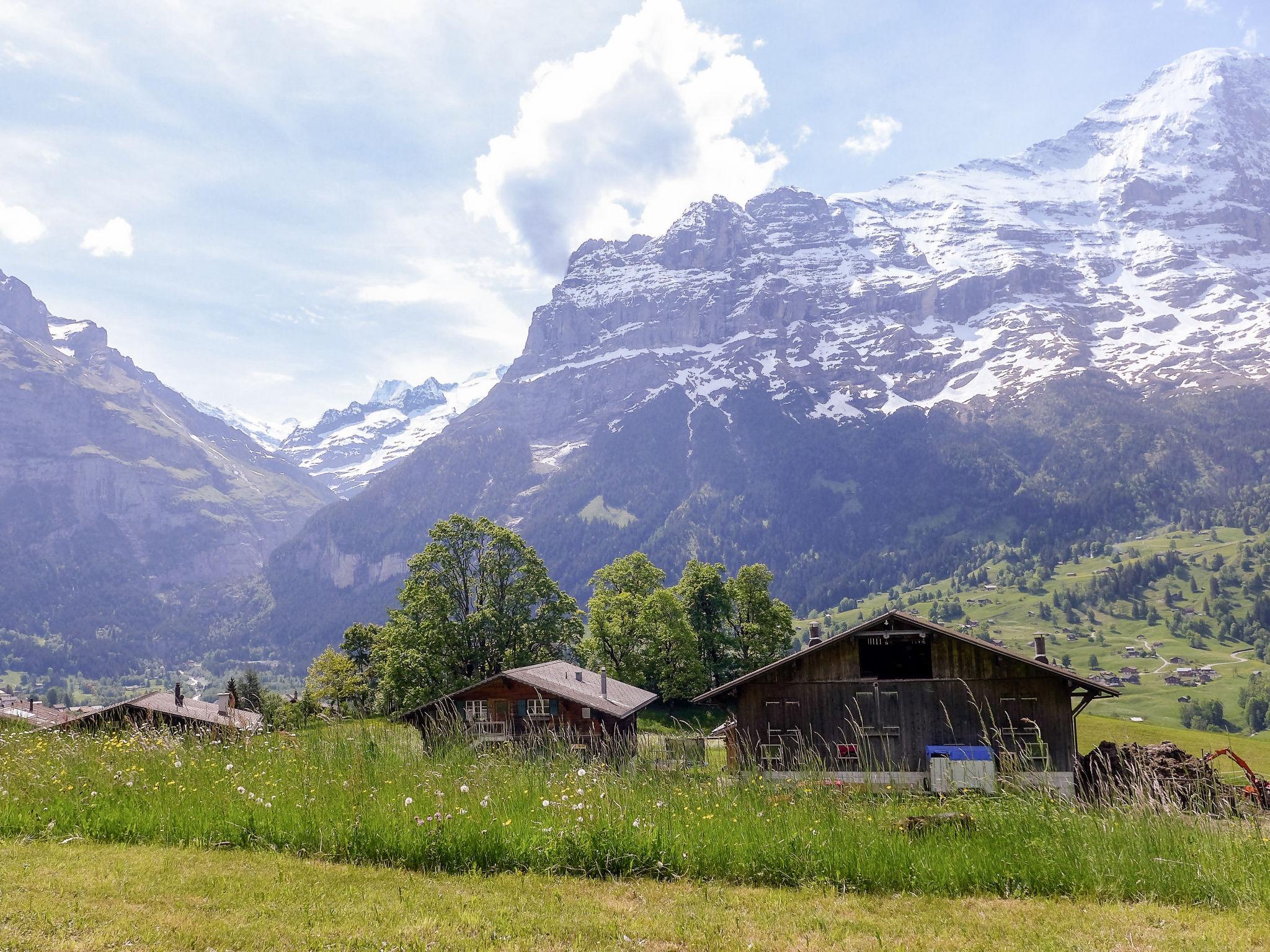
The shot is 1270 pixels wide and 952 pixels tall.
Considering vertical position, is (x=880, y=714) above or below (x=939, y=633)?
below

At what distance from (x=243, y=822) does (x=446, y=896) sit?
3544 millimetres

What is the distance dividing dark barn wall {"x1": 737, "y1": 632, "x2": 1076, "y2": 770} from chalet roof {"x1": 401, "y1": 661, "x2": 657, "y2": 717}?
8136 mm

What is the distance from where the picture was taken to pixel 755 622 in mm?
71375

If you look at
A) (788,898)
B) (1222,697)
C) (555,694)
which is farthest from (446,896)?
(1222,697)

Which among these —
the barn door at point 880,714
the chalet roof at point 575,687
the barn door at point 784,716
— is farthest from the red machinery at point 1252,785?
the chalet roof at point 575,687

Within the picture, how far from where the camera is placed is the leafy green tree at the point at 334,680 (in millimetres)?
69562

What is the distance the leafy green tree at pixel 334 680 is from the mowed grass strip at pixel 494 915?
64.9 metres

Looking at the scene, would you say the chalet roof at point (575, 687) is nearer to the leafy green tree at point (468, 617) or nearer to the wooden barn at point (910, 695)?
the wooden barn at point (910, 695)

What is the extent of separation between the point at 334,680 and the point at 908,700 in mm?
52878

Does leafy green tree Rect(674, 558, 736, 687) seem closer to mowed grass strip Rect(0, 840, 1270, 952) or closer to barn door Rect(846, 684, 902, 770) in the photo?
barn door Rect(846, 684, 902, 770)

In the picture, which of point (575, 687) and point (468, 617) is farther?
point (468, 617)

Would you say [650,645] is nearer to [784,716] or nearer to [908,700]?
[784,716]

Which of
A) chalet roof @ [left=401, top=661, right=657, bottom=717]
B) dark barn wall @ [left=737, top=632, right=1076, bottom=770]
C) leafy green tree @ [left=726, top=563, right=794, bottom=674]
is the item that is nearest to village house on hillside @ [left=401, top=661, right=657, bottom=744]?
chalet roof @ [left=401, top=661, right=657, bottom=717]

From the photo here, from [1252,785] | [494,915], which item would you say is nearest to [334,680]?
[1252,785]
